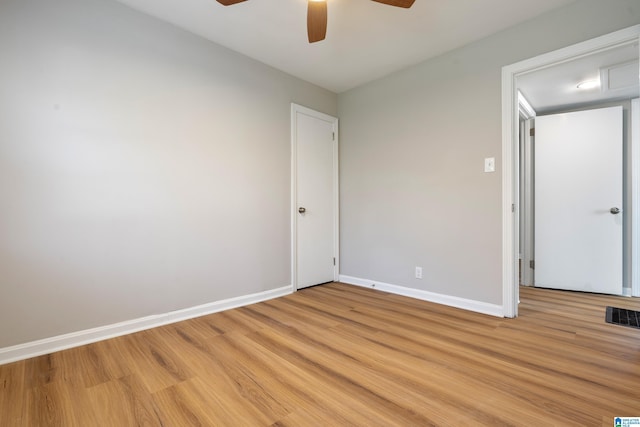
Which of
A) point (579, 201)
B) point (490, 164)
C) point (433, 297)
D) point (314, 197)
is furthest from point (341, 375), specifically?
point (579, 201)

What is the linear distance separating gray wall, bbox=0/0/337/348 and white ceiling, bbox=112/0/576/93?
0.77 feet

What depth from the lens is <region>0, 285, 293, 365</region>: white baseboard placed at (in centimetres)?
181

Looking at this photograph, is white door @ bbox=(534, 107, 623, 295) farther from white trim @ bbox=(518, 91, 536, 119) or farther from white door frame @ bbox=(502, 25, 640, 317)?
white door frame @ bbox=(502, 25, 640, 317)

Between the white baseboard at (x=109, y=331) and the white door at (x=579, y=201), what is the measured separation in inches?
142

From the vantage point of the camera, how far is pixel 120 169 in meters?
2.17

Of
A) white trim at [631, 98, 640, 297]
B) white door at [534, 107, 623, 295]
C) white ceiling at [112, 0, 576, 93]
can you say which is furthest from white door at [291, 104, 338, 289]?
white trim at [631, 98, 640, 297]

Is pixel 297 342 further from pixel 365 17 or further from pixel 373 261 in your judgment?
pixel 365 17

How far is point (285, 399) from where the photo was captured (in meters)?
1.42

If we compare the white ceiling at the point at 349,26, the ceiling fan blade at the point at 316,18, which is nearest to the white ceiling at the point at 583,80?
the white ceiling at the point at 349,26

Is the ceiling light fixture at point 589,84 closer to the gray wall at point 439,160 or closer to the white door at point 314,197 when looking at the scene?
the gray wall at point 439,160

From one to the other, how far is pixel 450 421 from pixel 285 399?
753 mm

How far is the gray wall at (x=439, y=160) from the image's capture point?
95.0 inches

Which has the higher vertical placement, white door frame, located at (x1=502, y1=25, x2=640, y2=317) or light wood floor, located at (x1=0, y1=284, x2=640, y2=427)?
white door frame, located at (x1=502, y1=25, x2=640, y2=317)

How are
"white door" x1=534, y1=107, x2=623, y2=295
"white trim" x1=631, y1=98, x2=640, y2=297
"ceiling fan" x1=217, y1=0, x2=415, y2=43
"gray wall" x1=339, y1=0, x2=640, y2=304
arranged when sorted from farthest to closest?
"white door" x1=534, y1=107, x2=623, y2=295
"white trim" x1=631, y1=98, x2=640, y2=297
"gray wall" x1=339, y1=0, x2=640, y2=304
"ceiling fan" x1=217, y1=0, x2=415, y2=43
